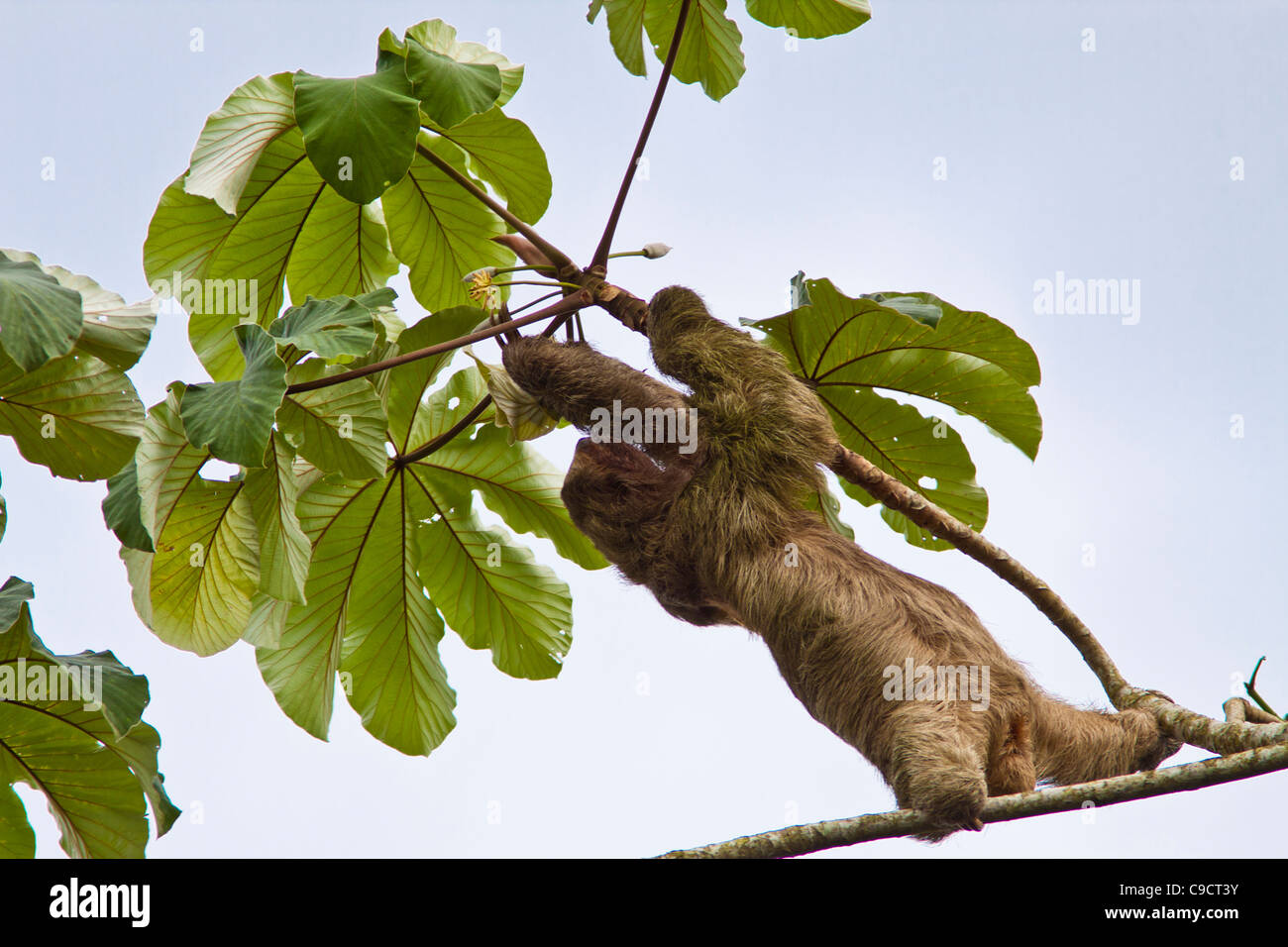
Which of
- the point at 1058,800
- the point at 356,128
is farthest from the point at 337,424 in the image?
the point at 1058,800

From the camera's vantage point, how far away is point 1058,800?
9.86 ft

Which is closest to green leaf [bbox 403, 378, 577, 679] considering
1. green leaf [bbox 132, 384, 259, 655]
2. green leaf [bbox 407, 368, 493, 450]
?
green leaf [bbox 407, 368, 493, 450]

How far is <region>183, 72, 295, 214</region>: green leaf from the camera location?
4.37 meters

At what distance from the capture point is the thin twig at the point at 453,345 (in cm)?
412

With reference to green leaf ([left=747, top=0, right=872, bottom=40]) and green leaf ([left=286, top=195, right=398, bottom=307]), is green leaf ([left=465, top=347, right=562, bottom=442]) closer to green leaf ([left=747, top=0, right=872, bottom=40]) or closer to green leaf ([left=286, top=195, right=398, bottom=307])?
green leaf ([left=286, top=195, right=398, bottom=307])

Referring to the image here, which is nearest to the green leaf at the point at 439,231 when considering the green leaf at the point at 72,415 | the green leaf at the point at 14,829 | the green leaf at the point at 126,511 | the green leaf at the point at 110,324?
the green leaf at the point at 110,324

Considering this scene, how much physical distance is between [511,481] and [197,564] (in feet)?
5.56

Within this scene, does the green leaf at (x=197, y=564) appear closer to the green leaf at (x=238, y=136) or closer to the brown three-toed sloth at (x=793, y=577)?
the green leaf at (x=238, y=136)

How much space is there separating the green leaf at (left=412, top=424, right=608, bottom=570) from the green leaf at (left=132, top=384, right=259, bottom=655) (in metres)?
1.20

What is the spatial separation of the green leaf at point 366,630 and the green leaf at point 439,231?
3.38 feet

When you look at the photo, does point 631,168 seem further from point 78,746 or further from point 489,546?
point 78,746

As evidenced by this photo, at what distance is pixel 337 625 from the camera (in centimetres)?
561

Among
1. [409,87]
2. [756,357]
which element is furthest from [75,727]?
[756,357]
